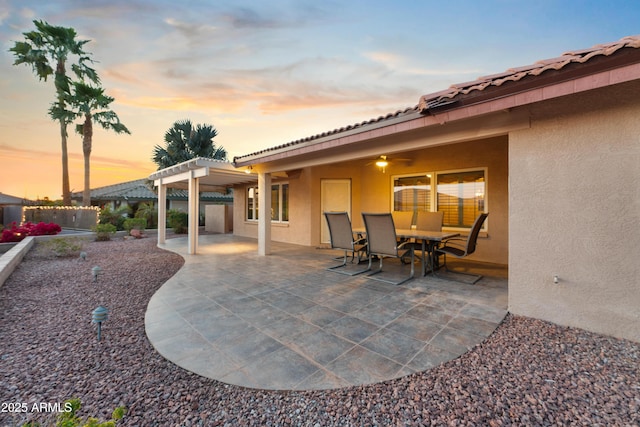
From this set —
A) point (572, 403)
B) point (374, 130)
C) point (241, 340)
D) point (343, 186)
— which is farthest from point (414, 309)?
point (343, 186)

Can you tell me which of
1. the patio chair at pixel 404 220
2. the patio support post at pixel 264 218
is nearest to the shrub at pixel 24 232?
the patio support post at pixel 264 218

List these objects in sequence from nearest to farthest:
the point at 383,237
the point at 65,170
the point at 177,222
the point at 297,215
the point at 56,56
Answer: the point at 383,237 < the point at 297,215 < the point at 56,56 < the point at 177,222 < the point at 65,170

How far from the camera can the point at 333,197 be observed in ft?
29.8

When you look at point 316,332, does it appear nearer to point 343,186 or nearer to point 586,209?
point 586,209

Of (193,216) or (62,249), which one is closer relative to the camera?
(62,249)

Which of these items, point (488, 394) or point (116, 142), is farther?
point (116, 142)

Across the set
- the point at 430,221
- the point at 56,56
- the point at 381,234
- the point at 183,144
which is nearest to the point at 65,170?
the point at 56,56

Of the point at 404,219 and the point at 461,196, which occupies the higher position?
the point at 461,196

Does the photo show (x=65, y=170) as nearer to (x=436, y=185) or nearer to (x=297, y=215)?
(x=297, y=215)

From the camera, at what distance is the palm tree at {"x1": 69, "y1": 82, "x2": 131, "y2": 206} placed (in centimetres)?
1258

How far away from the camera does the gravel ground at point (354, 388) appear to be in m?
1.56

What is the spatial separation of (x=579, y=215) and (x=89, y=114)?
63.4 ft

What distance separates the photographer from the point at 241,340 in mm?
2506

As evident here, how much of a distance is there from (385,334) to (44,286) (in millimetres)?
5971
